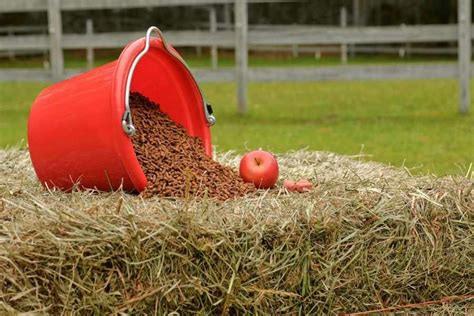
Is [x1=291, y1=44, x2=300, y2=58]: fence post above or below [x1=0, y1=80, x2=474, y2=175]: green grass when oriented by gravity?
above

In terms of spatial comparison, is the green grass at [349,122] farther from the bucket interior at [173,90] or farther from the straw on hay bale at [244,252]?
the straw on hay bale at [244,252]

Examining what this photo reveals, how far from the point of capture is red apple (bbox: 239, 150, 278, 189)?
4234mm

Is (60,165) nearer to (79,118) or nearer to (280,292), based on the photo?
(79,118)

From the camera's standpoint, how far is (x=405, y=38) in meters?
10.3

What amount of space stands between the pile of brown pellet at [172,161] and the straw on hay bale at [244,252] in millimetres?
177

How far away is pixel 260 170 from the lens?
4234 millimetres

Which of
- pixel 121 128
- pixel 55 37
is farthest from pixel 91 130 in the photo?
pixel 55 37

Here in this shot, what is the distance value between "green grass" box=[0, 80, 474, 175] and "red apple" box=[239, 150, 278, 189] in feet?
3.74

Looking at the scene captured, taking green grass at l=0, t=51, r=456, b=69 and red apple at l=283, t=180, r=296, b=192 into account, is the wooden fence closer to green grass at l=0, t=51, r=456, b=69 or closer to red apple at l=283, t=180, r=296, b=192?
red apple at l=283, t=180, r=296, b=192

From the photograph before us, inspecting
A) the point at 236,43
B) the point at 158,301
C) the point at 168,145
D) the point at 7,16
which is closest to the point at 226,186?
the point at 168,145

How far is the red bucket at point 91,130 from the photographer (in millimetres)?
3857

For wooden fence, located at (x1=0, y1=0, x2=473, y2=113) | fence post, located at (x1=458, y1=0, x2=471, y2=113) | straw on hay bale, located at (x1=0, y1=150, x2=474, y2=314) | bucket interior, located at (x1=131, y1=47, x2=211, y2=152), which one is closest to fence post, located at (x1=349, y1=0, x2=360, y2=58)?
wooden fence, located at (x1=0, y1=0, x2=473, y2=113)

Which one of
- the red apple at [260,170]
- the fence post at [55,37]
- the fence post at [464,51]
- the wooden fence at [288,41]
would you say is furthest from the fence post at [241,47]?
the red apple at [260,170]

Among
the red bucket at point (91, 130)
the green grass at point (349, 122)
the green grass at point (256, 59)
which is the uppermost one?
the red bucket at point (91, 130)
